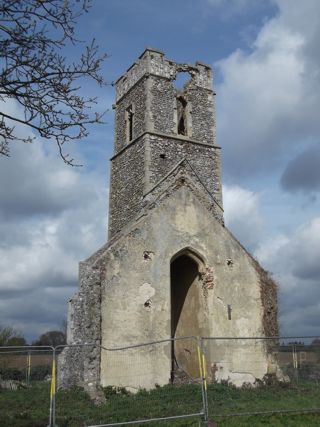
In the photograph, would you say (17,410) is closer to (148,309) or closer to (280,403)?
(148,309)

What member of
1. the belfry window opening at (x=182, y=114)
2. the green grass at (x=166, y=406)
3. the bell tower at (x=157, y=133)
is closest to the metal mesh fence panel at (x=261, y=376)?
the green grass at (x=166, y=406)

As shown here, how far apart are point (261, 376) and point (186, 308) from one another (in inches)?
149

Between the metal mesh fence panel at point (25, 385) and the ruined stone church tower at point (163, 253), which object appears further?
the ruined stone church tower at point (163, 253)

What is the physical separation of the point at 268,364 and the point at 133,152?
35.1 feet

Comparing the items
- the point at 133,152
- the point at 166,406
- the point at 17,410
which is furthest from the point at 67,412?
the point at 133,152

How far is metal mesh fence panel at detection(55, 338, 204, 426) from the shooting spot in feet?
34.0

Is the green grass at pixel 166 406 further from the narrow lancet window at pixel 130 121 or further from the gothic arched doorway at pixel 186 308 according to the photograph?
the narrow lancet window at pixel 130 121

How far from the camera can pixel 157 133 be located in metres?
21.0

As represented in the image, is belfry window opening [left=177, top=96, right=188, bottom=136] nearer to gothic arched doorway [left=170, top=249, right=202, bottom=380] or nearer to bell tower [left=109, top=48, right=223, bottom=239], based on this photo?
bell tower [left=109, top=48, right=223, bottom=239]

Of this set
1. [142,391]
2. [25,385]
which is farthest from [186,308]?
[25,385]

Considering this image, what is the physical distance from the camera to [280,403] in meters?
12.1

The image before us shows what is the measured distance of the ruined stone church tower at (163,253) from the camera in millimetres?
15070

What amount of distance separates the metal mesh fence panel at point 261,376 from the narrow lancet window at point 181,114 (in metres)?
10.6

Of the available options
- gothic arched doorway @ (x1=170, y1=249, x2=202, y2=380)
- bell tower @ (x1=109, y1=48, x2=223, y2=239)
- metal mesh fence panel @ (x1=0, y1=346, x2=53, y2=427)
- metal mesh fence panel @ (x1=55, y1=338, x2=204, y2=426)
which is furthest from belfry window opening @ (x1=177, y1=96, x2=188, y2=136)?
metal mesh fence panel @ (x1=0, y1=346, x2=53, y2=427)
